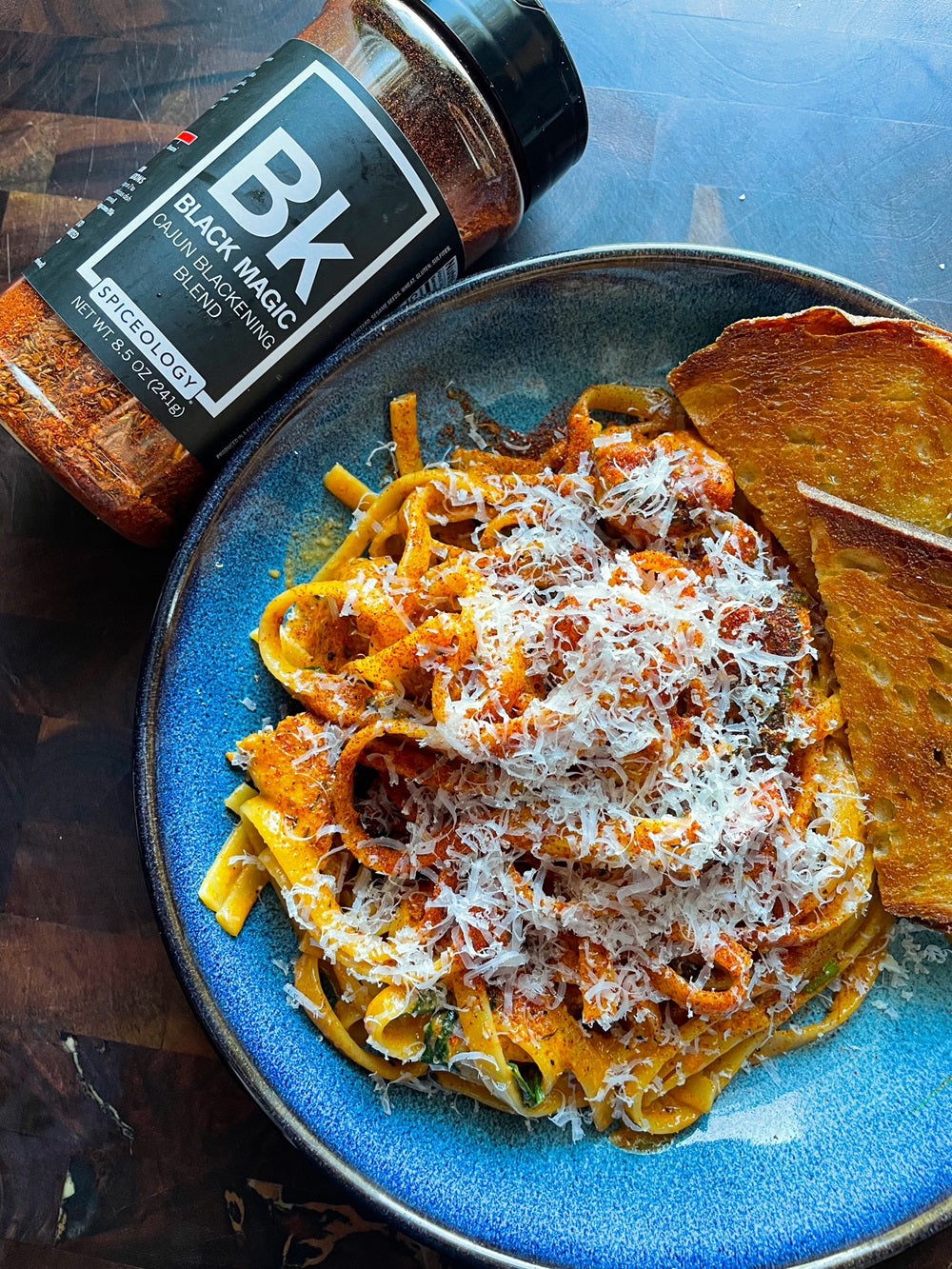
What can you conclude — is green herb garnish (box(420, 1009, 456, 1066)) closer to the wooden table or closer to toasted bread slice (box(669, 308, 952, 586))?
the wooden table

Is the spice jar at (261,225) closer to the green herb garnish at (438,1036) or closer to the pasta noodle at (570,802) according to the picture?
the pasta noodle at (570,802)

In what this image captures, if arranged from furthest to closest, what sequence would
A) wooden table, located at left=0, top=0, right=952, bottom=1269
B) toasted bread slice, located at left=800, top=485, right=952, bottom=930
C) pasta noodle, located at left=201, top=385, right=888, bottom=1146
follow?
wooden table, located at left=0, top=0, right=952, bottom=1269
toasted bread slice, located at left=800, top=485, right=952, bottom=930
pasta noodle, located at left=201, top=385, right=888, bottom=1146

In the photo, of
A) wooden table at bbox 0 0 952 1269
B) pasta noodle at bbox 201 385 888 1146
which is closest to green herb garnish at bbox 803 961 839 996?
pasta noodle at bbox 201 385 888 1146

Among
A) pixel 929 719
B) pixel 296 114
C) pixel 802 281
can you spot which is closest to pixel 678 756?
pixel 929 719

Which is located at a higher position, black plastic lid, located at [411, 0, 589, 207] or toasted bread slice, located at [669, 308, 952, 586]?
black plastic lid, located at [411, 0, 589, 207]

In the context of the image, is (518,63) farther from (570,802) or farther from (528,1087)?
(528,1087)

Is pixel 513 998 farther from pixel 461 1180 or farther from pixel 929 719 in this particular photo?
pixel 929 719

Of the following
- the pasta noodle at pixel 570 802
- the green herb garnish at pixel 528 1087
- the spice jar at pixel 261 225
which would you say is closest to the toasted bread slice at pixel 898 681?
the pasta noodle at pixel 570 802
